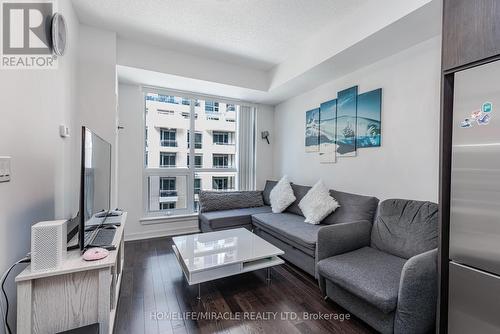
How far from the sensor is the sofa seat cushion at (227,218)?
326 centimetres

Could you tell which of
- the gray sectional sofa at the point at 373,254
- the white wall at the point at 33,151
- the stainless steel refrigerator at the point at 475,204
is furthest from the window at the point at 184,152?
the stainless steel refrigerator at the point at 475,204

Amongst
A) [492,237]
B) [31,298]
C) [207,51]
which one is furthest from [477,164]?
[207,51]

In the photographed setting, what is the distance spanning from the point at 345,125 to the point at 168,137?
2.80m

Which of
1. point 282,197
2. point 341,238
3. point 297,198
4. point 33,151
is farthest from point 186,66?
point 341,238

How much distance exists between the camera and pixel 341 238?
2.06 metres

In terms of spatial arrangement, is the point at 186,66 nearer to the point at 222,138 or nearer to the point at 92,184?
the point at 222,138

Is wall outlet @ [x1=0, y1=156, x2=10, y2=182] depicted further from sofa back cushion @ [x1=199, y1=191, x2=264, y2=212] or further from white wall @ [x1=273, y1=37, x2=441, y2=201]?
white wall @ [x1=273, y1=37, x2=441, y2=201]

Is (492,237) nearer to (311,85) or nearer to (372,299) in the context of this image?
(372,299)

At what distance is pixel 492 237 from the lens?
46.3 inches

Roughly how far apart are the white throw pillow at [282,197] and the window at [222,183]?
3.37ft

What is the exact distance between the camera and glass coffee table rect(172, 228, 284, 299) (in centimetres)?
198

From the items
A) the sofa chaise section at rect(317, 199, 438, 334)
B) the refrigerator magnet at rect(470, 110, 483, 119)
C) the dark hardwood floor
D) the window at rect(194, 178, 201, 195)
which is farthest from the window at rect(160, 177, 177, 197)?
the refrigerator magnet at rect(470, 110, 483, 119)

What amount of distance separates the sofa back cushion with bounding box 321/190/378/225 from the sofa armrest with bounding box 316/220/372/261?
0.19 m

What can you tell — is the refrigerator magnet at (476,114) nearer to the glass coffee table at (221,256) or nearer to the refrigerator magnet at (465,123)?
the refrigerator magnet at (465,123)
